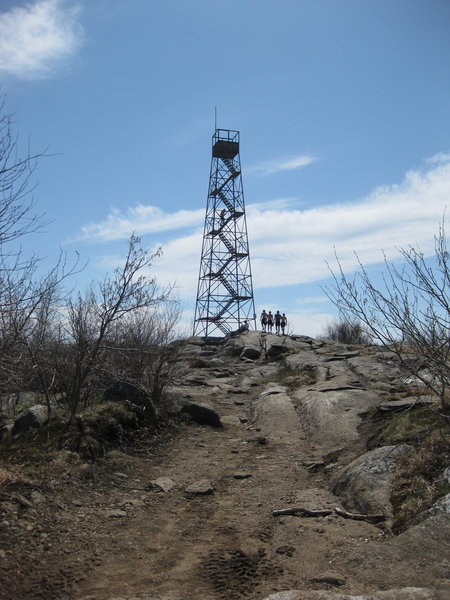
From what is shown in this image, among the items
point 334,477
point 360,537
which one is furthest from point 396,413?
point 360,537

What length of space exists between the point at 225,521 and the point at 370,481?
1.84 metres

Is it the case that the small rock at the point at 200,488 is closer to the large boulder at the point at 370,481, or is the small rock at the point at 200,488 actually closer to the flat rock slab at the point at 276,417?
the large boulder at the point at 370,481

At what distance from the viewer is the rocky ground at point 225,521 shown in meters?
4.26

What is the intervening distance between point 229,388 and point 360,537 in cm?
1199

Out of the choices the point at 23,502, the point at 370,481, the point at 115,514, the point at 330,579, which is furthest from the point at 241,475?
the point at 330,579

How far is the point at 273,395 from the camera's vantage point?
44.8ft

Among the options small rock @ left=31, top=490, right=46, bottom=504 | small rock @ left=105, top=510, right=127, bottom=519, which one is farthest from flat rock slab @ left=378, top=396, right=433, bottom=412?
small rock @ left=31, top=490, right=46, bottom=504

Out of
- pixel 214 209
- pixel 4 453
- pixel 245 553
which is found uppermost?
pixel 214 209

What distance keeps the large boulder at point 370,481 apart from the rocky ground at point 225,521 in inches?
0.7

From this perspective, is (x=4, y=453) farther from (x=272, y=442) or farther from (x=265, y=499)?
(x=272, y=442)

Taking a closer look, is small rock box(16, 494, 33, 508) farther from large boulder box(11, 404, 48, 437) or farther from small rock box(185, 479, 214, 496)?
large boulder box(11, 404, 48, 437)

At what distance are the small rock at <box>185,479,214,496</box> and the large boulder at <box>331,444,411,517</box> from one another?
1697 millimetres

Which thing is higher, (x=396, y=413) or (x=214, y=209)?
(x=214, y=209)

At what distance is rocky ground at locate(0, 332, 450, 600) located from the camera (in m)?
4.26
